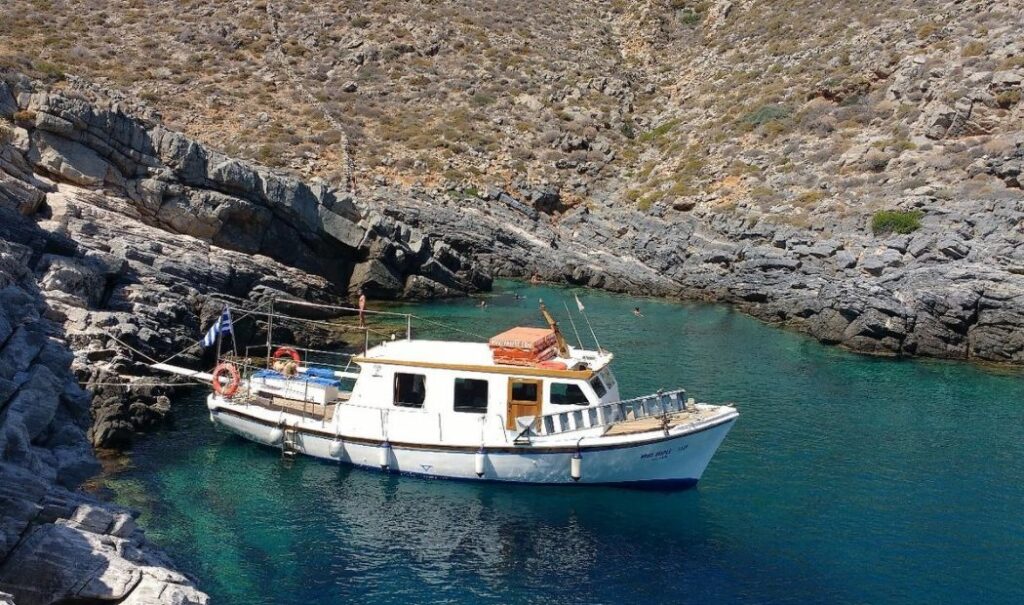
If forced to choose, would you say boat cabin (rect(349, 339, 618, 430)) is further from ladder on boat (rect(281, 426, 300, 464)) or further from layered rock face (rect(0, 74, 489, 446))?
layered rock face (rect(0, 74, 489, 446))

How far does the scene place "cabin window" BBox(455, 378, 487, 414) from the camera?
2497cm

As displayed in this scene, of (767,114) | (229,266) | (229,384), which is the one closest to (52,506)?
(229,384)

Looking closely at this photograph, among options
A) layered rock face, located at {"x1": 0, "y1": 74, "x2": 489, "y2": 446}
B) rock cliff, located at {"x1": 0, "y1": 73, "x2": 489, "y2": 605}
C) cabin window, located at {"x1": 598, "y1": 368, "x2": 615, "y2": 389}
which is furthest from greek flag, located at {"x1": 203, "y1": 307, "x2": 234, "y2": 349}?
cabin window, located at {"x1": 598, "y1": 368, "x2": 615, "y2": 389}

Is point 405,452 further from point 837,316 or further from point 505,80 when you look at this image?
point 505,80

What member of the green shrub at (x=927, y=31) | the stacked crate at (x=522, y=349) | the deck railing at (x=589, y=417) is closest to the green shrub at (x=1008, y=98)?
the green shrub at (x=927, y=31)

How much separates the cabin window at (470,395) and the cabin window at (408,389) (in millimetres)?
1176

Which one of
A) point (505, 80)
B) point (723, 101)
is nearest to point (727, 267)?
point (723, 101)

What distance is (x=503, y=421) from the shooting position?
24.6 meters

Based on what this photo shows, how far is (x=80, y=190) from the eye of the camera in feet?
131

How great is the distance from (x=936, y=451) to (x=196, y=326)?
1109 inches

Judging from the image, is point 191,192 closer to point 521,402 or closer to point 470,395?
point 470,395

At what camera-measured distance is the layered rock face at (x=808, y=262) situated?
43469mm

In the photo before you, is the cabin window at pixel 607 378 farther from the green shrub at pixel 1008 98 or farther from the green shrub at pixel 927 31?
the green shrub at pixel 927 31

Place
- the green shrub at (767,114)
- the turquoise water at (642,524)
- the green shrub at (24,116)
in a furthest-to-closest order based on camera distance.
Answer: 1. the green shrub at (767,114)
2. the green shrub at (24,116)
3. the turquoise water at (642,524)
